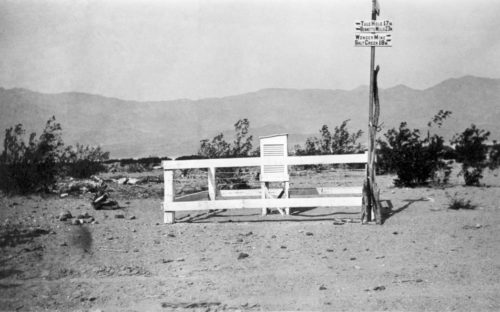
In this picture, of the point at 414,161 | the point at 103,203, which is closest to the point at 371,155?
the point at 103,203

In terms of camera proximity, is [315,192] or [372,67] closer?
[372,67]

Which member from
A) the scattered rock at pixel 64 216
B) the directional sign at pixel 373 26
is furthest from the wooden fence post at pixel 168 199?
the directional sign at pixel 373 26

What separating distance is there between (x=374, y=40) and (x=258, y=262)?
4.41 metres

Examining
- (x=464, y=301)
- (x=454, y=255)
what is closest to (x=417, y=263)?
(x=454, y=255)

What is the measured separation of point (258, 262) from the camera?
610cm

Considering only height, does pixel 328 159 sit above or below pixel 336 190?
above

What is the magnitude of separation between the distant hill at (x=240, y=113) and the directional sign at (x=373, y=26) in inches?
1594

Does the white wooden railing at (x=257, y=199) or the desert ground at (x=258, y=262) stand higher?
the white wooden railing at (x=257, y=199)

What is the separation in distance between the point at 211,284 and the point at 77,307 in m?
1.42

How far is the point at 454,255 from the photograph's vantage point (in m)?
6.11

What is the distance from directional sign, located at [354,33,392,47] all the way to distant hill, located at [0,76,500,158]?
133ft

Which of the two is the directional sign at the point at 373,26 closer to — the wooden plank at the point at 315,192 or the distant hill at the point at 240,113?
the wooden plank at the point at 315,192

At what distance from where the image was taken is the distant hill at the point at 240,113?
5872 centimetres

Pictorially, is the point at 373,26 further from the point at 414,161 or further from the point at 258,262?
the point at 414,161
